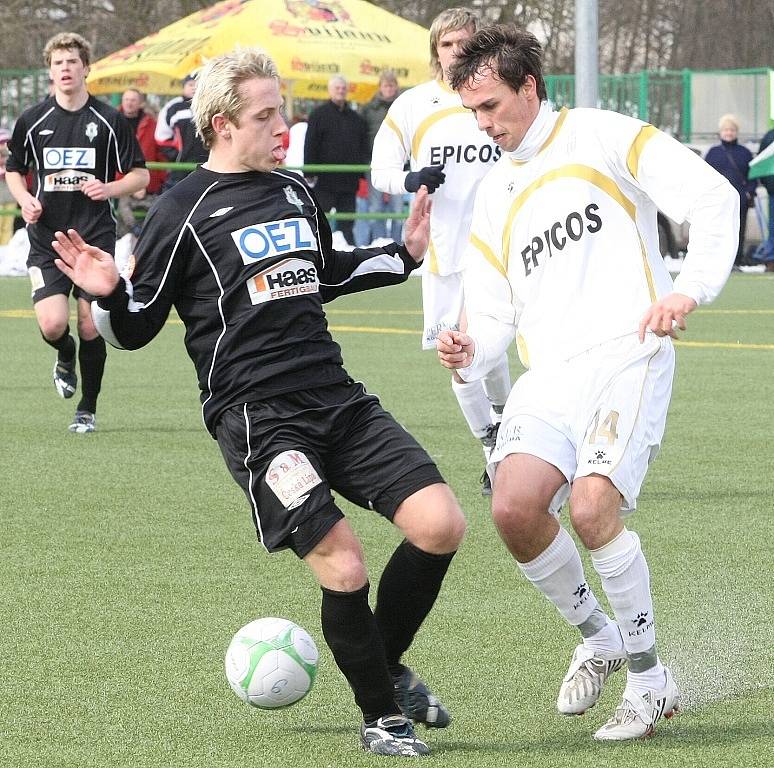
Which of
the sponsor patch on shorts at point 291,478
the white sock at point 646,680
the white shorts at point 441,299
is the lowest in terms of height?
the white sock at point 646,680

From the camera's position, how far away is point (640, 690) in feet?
14.3

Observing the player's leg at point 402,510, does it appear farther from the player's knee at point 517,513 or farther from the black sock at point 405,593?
the player's knee at point 517,513

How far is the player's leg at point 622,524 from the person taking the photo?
435cm

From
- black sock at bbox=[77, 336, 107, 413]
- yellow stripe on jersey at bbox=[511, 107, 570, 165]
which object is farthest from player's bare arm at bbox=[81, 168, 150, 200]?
yellow stripe on jersey at bbox=[511, 107, 570, 165]

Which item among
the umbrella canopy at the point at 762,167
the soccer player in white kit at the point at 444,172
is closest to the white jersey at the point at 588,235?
the soccer player in white kit at the point at 444,172

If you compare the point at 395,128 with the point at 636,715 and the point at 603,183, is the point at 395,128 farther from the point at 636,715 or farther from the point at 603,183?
the point at 636,715

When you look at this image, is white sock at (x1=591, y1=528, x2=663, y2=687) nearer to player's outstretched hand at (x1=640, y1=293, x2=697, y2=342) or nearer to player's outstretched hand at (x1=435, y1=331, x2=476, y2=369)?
player's outstretched hand at (x1=640, y1=293, x2=697, y2=342)

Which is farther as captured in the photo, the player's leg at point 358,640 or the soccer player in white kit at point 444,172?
the soccer player in white kit at point 444,172

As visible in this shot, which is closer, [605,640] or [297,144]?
[605,640]

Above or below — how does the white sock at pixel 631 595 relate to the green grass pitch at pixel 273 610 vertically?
above

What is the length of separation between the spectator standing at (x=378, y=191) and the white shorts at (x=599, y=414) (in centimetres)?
1672

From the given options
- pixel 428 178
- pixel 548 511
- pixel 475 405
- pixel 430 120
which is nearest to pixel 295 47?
pixel 430 120

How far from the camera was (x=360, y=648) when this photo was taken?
425 cm

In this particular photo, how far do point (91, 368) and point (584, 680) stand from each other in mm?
5710
